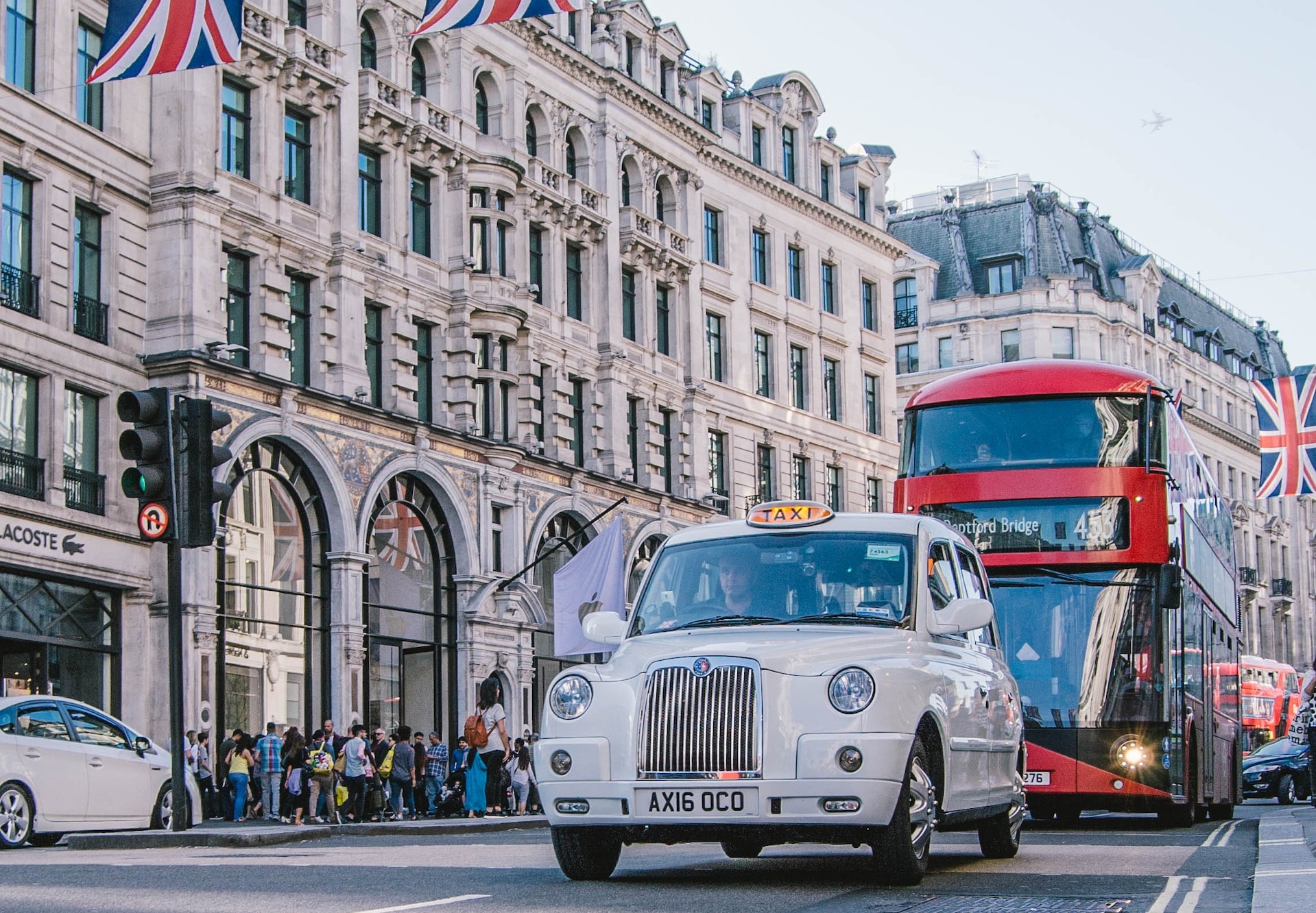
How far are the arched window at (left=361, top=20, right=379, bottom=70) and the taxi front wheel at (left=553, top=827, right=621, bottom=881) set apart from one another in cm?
2885

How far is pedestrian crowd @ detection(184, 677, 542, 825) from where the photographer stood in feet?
91.9

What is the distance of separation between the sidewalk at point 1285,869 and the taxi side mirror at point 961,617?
2.04 metres

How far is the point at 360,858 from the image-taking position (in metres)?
14.3

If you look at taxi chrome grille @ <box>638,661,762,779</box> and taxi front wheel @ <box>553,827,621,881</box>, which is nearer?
taxi chrome grille @ <box>638,661,762,779</box>

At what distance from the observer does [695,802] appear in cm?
1055

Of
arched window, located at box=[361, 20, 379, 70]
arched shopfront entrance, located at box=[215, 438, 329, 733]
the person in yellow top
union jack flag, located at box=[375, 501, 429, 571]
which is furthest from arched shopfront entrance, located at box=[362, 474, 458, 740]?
arched window, located at box=[361, 20, 379, 70]

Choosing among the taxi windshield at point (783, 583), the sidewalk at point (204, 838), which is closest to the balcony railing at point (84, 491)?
the sidewalk at point (204, 838)

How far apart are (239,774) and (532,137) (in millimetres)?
19528

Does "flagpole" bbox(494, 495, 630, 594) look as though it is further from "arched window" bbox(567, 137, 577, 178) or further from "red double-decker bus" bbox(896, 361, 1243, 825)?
"red double-decker bus" bbox(896, 361, 1243, 825)

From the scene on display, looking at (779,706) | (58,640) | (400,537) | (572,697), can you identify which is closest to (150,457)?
(572,697)

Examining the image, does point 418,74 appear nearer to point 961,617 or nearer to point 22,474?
point 22,474

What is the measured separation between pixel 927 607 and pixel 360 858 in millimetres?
4838

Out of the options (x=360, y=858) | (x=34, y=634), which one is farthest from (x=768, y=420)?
(x=360, y=858)

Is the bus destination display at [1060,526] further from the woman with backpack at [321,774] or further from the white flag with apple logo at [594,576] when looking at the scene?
the white flag with apple logo at [594,576]
